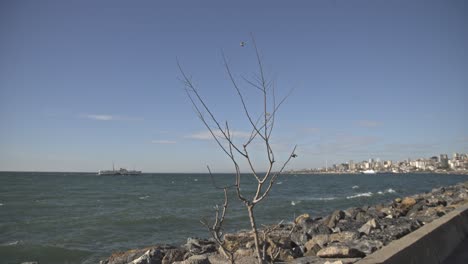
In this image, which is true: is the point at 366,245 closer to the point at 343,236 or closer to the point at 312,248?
the point at 312,248

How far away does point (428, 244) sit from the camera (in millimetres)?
4938

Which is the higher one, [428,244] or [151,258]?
[428,244]

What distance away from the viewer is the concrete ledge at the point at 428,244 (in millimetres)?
3918

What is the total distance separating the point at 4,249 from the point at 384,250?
13.3m

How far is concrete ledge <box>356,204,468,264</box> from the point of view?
392cm

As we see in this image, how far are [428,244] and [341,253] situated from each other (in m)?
1.51

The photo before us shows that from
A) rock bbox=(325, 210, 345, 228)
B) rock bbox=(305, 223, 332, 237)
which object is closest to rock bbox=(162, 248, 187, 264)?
rock bbox=(305, 223, 332, 237)

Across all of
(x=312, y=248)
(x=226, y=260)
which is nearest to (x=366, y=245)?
(x=312, y=248)

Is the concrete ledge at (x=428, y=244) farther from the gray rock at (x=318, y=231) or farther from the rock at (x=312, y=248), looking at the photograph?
the gray rock at (x=318, y=231)

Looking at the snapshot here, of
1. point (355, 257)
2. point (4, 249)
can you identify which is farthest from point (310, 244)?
point (4, 249)

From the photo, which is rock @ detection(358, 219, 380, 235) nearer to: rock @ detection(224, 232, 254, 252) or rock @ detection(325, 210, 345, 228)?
rock @ detection(224, 232, 254, 252)

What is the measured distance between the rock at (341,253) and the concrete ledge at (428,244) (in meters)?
1.08

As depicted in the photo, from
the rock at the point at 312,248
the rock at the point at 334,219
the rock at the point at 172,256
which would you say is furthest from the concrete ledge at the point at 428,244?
the rock at the point at 334,219

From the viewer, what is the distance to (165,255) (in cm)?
838
